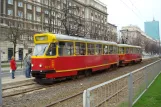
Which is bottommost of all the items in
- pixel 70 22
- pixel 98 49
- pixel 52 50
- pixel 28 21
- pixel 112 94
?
pixel 112 94

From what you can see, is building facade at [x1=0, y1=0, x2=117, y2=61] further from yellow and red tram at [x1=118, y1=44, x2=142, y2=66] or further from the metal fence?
the metal fence

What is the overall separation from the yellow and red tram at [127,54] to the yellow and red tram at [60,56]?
1432 cm

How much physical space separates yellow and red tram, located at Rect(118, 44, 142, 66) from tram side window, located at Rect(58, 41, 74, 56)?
17.2 meters

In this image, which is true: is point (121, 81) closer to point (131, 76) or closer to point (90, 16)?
point (131, 76)

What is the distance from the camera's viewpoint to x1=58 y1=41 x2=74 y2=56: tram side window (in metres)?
16.3

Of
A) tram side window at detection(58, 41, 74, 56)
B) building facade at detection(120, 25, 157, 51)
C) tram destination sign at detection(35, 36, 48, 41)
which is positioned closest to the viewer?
tram destination sign at detection(35, 36, 48, 41)

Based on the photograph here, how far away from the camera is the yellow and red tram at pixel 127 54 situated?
3428 cm

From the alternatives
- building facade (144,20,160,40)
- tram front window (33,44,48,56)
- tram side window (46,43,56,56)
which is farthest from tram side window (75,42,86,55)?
building facade (144,20,160,40)

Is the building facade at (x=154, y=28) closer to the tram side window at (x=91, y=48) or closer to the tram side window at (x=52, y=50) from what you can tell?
the tram side window at (x=91, y=48)

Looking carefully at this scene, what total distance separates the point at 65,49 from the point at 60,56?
718 millimetres

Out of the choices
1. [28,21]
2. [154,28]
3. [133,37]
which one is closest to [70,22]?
[28,21]

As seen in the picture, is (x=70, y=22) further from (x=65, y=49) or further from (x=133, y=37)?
(x=133, y=37)

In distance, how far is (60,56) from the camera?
16.2 m

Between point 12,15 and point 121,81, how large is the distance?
55730mm
